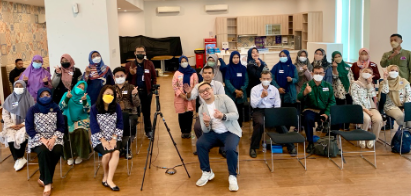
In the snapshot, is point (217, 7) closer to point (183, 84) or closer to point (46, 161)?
point (183, 84)

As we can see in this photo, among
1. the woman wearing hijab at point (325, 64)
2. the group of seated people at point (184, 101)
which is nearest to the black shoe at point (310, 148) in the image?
the group of seated people at point (184, 101)

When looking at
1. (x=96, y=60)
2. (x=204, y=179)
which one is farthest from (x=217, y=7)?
(x=204, y=179)

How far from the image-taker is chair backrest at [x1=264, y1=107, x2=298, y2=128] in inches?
206

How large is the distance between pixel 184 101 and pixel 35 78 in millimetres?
2413

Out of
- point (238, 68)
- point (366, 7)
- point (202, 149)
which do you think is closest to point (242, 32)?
point (366, 7)

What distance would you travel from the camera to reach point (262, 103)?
5.72 metres

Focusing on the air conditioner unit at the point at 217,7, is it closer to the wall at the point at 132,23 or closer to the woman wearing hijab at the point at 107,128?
the wall at the point at 132,23

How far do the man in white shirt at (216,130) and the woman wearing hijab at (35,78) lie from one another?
2.95m

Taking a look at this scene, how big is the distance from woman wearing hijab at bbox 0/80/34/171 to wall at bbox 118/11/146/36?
1192 centimetres

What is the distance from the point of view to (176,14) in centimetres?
1717

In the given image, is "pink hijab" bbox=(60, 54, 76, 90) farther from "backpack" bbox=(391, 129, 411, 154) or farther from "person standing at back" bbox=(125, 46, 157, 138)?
"backpack" bbox=(391, 129, 411, 154)

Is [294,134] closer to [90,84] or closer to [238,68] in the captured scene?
[238,68]

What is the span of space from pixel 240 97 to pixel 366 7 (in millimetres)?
6530

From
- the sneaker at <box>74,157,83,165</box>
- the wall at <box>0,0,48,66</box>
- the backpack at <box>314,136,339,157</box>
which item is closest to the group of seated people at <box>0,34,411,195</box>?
the sneaker at <box>74,157,83,165</box>
